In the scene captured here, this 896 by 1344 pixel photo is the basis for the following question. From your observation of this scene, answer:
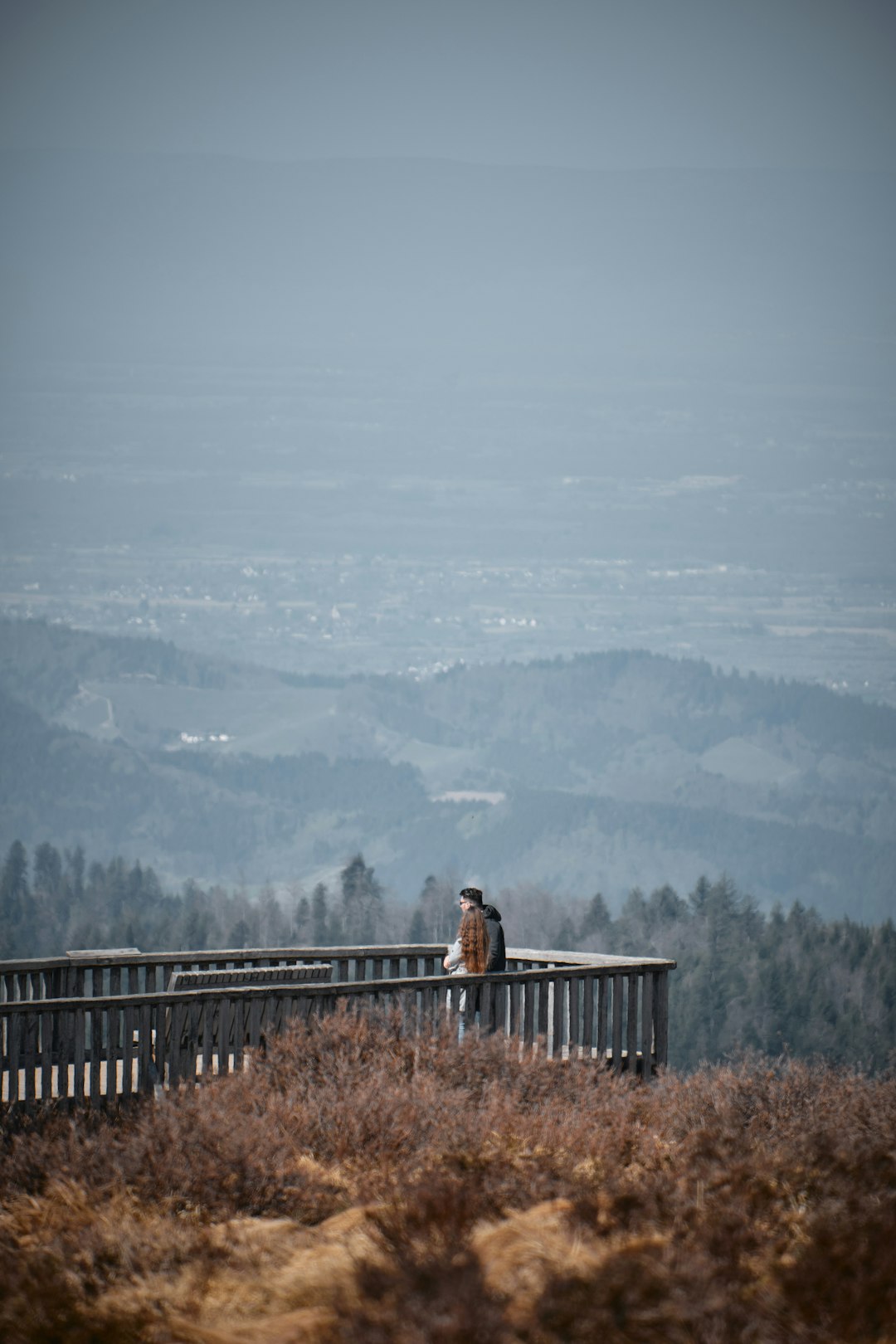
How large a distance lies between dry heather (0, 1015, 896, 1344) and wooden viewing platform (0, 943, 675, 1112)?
759mm

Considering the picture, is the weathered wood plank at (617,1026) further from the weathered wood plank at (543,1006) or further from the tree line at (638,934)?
the tree line at (638,934)

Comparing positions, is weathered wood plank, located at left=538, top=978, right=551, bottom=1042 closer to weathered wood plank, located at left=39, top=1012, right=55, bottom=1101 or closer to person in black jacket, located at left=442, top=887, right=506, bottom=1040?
person in black jacket, located at left=442, top=887, right=506, bottom=1040

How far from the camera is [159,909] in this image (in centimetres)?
17312

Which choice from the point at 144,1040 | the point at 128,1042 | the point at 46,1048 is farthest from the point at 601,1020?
the point at 46,1048

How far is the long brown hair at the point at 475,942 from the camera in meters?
13.8

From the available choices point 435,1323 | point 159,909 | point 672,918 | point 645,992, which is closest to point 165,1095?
point 435,1323

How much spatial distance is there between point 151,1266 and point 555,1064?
4.72m

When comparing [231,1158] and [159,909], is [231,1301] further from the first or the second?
[159,909]

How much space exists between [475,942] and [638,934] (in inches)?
5566

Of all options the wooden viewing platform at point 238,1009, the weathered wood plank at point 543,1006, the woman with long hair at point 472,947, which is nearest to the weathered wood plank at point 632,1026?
the wooden viewing platform at point 238,1009

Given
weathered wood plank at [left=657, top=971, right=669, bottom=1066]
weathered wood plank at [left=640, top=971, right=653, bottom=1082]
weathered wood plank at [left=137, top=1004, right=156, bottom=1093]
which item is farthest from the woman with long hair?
weathered wood plank at [left=137, top=1004, right=156, bottom=1093]

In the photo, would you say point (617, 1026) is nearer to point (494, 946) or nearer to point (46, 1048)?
point (494, 946)

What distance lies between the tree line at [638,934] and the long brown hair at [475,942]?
3786 inches

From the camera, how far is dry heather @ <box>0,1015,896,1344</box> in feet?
22.4
